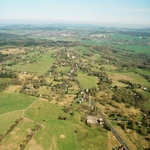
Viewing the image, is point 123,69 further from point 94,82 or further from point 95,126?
point 95,126

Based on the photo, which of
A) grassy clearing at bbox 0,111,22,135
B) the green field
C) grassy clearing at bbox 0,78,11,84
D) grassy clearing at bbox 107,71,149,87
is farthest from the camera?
grassy clearing at bbox 107,71,149,87

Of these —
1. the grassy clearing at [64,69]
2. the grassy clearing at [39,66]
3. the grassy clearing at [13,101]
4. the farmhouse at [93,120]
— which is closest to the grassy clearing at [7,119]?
the grassy clearing at [13,101]

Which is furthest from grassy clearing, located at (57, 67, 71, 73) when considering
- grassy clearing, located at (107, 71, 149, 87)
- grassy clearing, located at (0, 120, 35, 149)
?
grassy clearing, located at (0, 120, 35, 149)

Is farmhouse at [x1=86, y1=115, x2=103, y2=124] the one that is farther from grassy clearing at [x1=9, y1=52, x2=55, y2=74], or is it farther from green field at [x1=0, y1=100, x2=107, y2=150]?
grassy clearing at [x1=9, y1=52, x2=55, y2=74]

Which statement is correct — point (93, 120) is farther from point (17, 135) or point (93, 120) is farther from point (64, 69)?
point (64, 69)

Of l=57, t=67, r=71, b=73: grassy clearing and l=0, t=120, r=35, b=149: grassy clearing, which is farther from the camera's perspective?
l=57, t=67, r=71, b=73: grassy clearing

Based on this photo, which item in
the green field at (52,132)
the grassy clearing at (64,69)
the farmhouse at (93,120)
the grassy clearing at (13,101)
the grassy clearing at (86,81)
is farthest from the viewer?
the grassy clearing at (64,69)

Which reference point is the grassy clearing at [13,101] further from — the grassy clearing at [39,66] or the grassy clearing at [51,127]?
the grassy clearing at [39,66]

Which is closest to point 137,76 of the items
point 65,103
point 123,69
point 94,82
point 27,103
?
point 123,69
